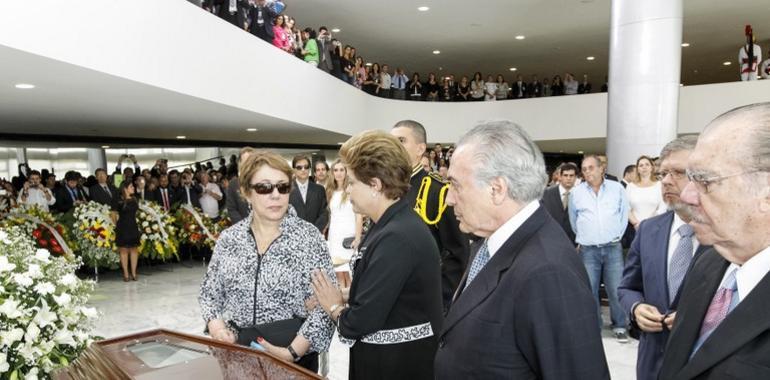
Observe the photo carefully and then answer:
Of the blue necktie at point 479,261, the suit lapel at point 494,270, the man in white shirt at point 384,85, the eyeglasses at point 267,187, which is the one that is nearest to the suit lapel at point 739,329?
the suit lapel at point 494,270

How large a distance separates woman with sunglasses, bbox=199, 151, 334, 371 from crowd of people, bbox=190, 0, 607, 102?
17.8 ft

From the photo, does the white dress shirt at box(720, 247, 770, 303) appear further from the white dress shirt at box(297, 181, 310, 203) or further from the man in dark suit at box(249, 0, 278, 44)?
the man in dark suit at box(249, 0, 278, 44)

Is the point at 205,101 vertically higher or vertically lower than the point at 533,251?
higher

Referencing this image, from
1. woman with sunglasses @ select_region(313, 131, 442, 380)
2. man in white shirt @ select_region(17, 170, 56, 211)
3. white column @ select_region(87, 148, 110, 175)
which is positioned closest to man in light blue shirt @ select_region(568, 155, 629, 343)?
woman with sunglasses @ select_region(313, 131, 442, 380)

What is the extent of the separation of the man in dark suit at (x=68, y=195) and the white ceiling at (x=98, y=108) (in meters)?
1.06

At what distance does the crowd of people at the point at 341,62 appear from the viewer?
8.59m

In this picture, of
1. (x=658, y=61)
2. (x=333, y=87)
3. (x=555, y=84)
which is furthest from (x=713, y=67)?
(x=333, y=87)

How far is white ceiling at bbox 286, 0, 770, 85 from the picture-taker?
13.5 meters

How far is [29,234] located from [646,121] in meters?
9.10

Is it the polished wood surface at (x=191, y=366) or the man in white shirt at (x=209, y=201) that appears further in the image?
the man in white shirt at (x=209, y=201)

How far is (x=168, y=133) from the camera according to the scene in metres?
12.9

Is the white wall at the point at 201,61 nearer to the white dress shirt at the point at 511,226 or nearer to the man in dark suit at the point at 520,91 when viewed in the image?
the white dress shirt at the point at 511,226

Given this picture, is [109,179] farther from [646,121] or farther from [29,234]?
[646,121]

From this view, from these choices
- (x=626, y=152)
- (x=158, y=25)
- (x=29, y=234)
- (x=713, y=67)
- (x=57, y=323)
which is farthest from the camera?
(x=713, y=67)
